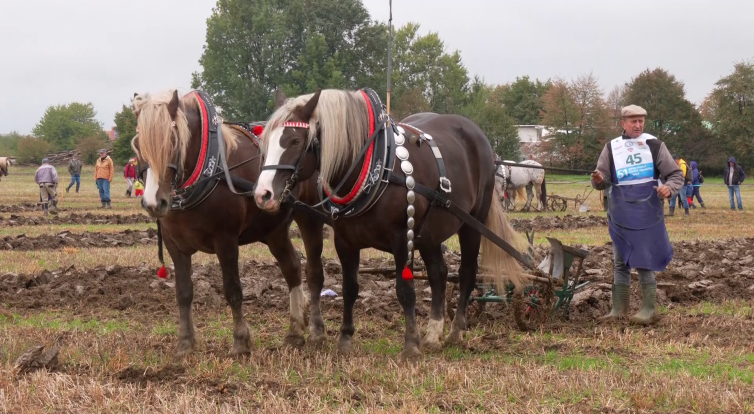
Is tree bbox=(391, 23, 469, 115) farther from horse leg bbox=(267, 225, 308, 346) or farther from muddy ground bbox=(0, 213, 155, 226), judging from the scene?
horse leg bbox=(267, 225, 308, 346)

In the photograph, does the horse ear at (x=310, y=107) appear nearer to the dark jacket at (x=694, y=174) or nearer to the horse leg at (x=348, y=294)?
the horse leg at (x=348, y=294)

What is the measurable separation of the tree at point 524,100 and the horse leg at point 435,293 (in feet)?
242

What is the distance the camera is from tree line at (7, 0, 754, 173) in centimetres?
5181

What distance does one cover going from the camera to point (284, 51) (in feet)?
174

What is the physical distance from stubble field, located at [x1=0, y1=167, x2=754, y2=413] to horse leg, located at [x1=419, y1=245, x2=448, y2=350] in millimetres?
143

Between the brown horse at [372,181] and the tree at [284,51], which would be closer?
the brown horse at [372,181]

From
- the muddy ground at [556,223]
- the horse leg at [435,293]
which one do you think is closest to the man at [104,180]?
the muddy ground at [556,223]

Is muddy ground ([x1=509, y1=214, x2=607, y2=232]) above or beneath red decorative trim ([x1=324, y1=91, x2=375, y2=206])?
beneath

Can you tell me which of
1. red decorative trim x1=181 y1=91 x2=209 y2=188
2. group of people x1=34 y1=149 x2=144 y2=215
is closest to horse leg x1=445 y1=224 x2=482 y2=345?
red decorative trim x1=181 y1=91 x2=209 y2=188

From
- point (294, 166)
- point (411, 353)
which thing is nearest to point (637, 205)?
point (411, 353)

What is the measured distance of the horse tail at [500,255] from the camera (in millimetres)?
6973

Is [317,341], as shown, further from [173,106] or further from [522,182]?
[522,182]

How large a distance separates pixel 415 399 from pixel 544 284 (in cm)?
275

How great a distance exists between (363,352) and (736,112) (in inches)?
2149
